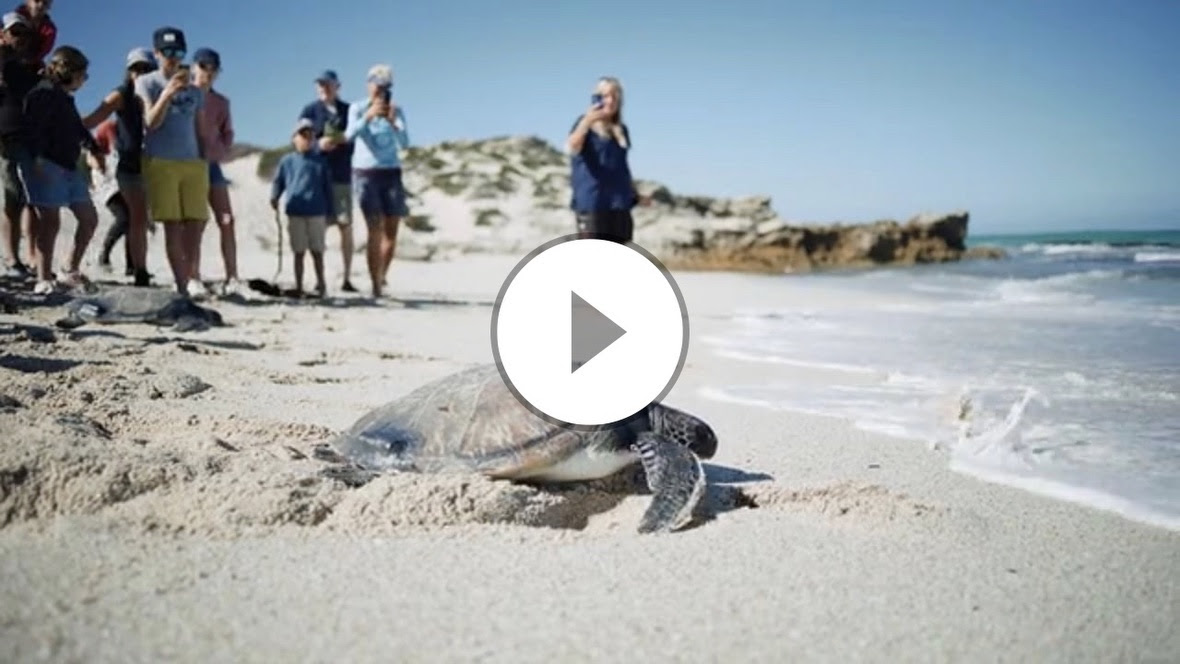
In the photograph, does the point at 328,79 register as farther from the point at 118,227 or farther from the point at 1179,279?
the point at 1179,279

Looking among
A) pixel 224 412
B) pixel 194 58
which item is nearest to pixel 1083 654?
pixel 224 412

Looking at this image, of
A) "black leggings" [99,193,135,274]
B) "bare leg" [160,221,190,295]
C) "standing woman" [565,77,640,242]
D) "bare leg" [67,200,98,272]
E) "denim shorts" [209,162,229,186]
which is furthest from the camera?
"black leggings" [99,193,135,274]

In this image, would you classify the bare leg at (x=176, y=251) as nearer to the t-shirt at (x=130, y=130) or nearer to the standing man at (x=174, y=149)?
the standing man at (x=174, y=149)

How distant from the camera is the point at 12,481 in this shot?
6.74ft

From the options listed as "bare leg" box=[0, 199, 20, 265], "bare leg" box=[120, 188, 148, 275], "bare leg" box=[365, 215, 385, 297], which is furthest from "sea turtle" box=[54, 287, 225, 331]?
"bare leg" box=[365, 215, 385, 297]

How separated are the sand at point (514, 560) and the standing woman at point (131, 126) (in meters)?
3.77

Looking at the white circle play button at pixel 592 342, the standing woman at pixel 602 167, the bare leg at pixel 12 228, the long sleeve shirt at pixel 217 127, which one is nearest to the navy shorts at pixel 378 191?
the long sleeve shirt at pixel 217 127

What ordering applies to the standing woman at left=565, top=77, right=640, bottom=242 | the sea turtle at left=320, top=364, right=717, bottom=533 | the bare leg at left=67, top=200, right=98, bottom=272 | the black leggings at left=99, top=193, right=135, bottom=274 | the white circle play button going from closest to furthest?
the sea turtle at left=320, top=364, right=717, bottom=533 → the white circle play button → the standing woman at left=565, top=77, right=640, bottom=242 → the bare leg at left=67, top=200, right=98, bottom=272 → the black leggings at left=99, top=193, right=135, bottom=274

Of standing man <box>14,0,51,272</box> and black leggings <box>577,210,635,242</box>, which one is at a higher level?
standing man <box>14,0,51,272</box>

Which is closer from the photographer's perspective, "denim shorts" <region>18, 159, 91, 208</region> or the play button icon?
the play button icon

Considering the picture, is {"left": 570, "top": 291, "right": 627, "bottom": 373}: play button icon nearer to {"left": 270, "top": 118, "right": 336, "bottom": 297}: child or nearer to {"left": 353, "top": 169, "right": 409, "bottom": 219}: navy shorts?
{"left": 353, "top": 169, "right": 409, "bottom": 219}: navy shorts

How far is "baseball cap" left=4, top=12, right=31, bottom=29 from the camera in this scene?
5719 millimetres

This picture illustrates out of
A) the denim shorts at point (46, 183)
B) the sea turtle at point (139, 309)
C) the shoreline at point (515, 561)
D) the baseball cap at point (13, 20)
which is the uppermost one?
the baseball cap at point (13, 20)

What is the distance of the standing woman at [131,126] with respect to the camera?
6305 millimetres
